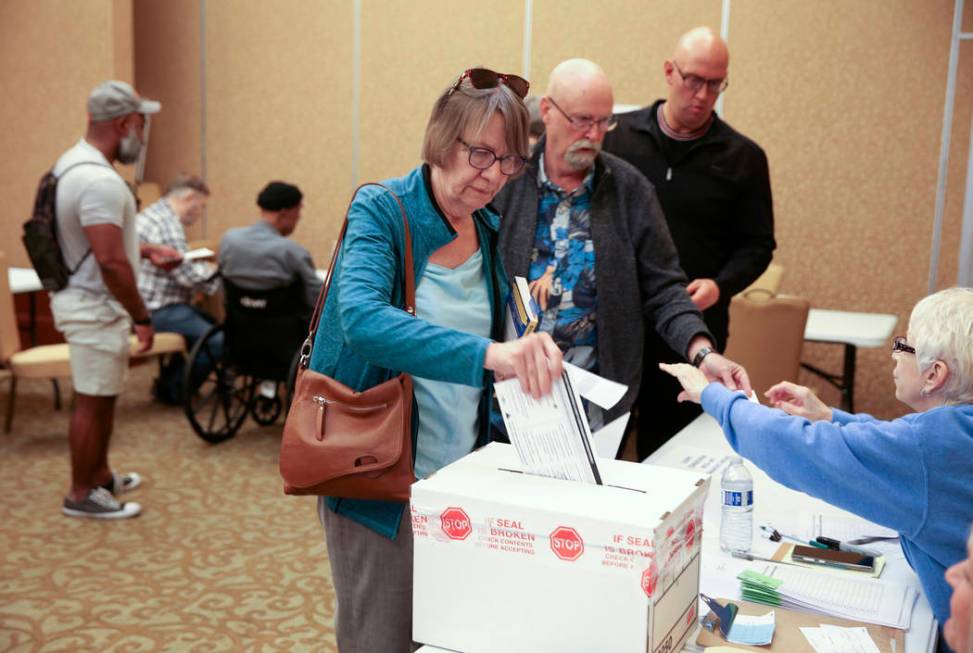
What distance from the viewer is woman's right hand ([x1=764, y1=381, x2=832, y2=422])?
187 centimetres

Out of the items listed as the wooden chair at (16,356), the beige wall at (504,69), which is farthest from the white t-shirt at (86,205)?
the beige wall at (504,69)

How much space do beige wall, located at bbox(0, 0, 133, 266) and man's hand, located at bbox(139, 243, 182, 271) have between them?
6.04 feet

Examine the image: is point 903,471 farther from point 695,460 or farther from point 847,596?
point 695,460

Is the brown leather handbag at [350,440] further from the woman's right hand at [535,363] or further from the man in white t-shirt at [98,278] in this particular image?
the man in white t-shirt at [98,278]

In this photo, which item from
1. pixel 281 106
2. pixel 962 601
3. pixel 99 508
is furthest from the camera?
pixel 281 106

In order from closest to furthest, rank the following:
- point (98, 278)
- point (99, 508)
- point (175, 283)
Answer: point (98, 278) → point (99, 508) → point (175, 283)

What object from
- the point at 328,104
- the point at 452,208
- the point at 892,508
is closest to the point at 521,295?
the point at 452,208

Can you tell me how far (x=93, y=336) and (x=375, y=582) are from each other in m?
2.63

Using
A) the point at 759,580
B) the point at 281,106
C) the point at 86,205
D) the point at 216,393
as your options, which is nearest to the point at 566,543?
the point at 759,580

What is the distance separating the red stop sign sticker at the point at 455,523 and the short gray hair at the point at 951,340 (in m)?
0.80

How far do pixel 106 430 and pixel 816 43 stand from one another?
4267 mm

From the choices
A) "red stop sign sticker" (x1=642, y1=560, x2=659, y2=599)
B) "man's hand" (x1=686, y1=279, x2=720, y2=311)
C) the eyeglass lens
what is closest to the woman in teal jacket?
the eyeglass lens

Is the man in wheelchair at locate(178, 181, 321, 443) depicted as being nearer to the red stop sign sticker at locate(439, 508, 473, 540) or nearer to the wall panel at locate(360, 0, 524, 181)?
the wall panel at locate(360, 0, 524, 181)

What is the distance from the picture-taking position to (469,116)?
162cm
